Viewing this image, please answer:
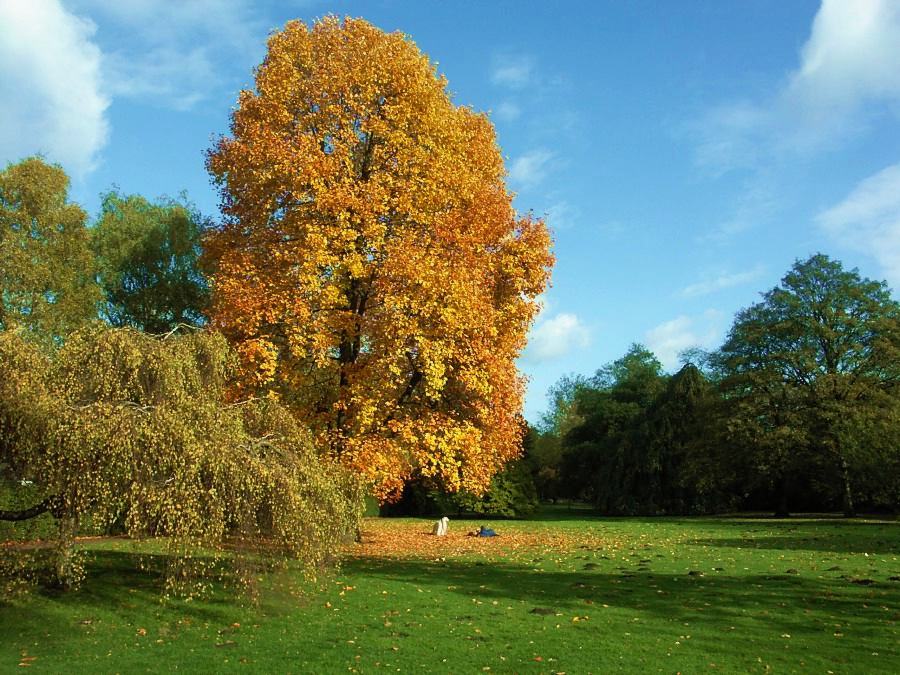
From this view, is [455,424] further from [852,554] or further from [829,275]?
[829,275]

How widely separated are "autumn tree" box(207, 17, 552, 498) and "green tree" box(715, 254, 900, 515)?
84.2 feet

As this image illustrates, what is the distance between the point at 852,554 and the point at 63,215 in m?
33.0

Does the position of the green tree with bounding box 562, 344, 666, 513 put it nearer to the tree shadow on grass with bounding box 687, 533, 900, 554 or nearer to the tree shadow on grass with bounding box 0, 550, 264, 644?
the tree shadow on grass with bounding box 687, 533, 900, 554

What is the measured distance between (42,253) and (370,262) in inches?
723

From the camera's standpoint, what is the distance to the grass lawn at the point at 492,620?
9.53m

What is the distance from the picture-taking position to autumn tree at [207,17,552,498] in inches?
738

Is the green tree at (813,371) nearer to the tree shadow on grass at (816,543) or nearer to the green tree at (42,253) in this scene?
the tree shadow on grass at (816,543)

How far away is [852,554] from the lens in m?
20.4

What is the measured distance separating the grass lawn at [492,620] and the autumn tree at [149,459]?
3.91ft

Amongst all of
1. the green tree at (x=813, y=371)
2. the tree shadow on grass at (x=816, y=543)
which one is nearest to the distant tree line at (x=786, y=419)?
the green tree at (x=813, y=371)

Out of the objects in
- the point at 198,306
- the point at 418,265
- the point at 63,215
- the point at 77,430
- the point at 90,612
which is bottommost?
the point at 90,612

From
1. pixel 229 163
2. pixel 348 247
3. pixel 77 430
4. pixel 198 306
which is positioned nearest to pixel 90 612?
pixel 77 430

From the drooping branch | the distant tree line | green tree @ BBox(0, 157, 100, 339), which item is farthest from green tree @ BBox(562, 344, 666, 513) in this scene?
the drooping branch

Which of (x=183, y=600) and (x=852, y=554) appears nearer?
(x=183, y=600)
